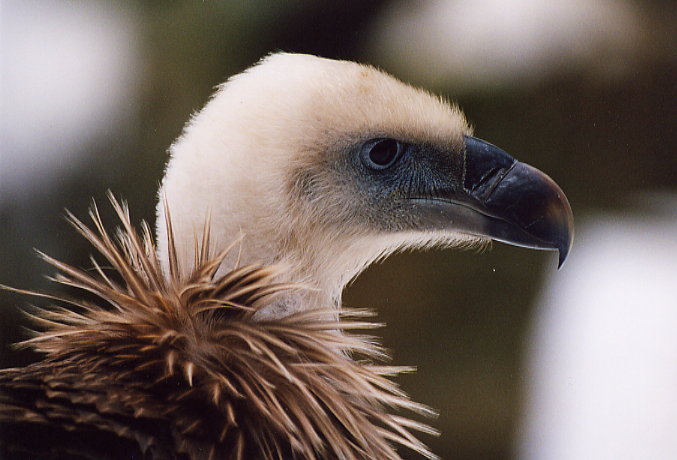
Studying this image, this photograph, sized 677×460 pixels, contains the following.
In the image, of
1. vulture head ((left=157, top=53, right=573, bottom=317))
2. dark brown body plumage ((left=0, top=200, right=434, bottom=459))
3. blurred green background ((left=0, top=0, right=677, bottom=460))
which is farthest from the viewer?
blurred green background ((left=0, top=0, right=677, bottom=460))

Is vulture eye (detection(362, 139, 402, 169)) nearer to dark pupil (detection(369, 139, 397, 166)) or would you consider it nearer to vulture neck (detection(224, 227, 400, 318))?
dark pupil (detection(369, 139, 397, 166))

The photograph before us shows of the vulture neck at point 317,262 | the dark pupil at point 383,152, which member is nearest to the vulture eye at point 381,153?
the dark pupil at point 383,152

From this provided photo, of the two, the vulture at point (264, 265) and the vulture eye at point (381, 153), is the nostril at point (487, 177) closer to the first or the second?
the vulture at point (264, 265)

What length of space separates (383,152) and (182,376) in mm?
386

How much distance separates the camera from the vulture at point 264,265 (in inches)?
31.4

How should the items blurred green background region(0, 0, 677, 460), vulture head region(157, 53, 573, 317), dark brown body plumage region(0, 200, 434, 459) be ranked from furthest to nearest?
blurred green background region(0, 0, 677, 460) < vulture head region(157, 53, 573, 317) < dark brown body plumage region(0, 200, 434, 459)

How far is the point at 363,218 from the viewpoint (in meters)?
0.98

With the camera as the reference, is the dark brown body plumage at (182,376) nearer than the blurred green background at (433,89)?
Yes

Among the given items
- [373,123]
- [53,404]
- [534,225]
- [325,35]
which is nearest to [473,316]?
[534,225]

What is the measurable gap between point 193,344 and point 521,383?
54 centimetres

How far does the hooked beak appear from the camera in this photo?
3.02 ft

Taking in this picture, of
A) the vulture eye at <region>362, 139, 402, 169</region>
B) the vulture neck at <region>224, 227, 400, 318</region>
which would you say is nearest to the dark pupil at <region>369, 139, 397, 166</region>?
the vulture eye at <region>362, 139, 402, 169</region>

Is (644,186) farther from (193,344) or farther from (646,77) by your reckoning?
(193,344)

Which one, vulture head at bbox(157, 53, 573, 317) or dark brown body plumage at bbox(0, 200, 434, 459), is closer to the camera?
dark brown body plumage at bbox(0, 200, 434, 459)
